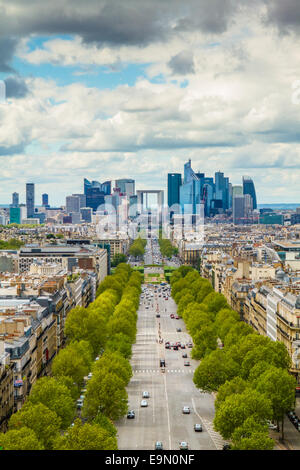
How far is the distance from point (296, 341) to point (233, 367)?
10.1 meters

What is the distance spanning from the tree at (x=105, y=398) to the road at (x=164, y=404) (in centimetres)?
174

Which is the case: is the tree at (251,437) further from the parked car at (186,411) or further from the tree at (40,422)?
the parked car at (186,411)

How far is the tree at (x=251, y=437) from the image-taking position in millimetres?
51688

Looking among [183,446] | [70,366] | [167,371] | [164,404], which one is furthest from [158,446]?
[167,371]

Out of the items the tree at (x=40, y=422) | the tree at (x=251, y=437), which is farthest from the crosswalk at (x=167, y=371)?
the tree at (x=40, y=422)

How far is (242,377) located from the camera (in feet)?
234

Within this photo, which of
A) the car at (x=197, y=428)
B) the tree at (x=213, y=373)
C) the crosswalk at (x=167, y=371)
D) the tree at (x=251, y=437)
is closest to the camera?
the tree at (x=251, y=437)

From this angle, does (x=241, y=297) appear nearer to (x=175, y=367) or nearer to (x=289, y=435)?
(x=175, y=367)

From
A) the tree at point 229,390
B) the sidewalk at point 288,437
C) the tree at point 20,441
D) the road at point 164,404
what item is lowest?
the sidewalk at point 288,437

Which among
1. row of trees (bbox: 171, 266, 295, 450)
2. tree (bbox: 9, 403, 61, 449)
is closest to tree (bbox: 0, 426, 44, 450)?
tree (bbox: 9, 403, 61, 449)

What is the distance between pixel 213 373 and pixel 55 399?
1888 centimetres

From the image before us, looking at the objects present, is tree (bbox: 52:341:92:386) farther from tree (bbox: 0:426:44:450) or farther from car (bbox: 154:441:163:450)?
tree (bbox: 0:426:44:450)

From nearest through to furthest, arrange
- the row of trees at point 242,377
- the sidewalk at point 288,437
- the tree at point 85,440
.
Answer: the tree at point 85,440, the row of trees at point 242,377, the sidewalk at point 288,437

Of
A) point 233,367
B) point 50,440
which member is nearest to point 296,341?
point 233,367
